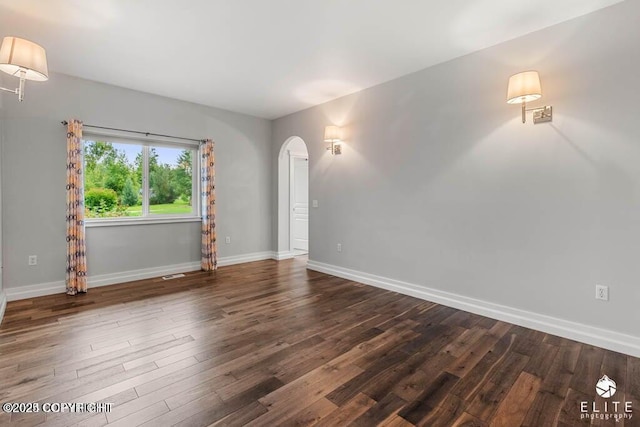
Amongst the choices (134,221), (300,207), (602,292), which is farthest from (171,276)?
(602,292)

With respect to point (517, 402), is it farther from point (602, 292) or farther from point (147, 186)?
point (147, 186)

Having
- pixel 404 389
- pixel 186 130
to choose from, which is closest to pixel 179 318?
pixel 404 389

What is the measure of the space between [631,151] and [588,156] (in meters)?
0.25

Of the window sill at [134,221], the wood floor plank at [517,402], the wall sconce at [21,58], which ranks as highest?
the wall sconce at [21,58]

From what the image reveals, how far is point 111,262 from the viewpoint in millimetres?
4227

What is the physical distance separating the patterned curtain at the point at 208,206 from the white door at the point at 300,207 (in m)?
1.75

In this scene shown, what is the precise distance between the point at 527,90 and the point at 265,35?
2372 millimetres

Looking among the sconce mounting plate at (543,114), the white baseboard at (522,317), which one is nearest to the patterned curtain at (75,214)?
the white baseboard at (522,317)

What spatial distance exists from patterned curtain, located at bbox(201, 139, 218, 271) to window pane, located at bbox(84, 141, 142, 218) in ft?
2.97

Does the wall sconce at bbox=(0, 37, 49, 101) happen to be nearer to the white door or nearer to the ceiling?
the ceiling

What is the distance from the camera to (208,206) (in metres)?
4.95

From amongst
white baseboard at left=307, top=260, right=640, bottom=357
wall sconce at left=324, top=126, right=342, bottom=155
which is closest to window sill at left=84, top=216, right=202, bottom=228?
wall sconce at left=324, top=126, right=342, bottom=155

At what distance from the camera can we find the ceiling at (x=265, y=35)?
95.5 inches

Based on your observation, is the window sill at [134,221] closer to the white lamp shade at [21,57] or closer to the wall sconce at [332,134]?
the white lamp shade at [21,57]
